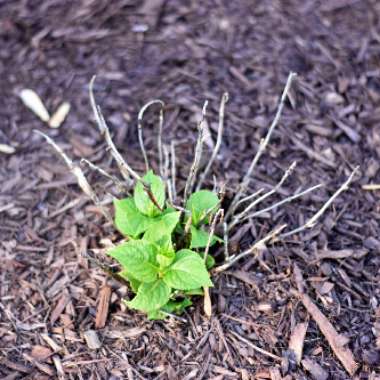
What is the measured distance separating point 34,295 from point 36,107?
1.09m

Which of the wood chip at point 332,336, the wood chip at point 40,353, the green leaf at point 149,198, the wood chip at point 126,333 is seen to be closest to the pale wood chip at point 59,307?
the wood chip at point 40,353

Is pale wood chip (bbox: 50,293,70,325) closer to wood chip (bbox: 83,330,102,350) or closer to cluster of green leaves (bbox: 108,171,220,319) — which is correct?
wood chip (bbox: 83,330,102,350)

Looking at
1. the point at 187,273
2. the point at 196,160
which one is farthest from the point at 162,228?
the point at 196,160

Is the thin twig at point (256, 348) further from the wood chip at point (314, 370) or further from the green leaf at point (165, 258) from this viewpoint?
the green leaf at point (165, 258)

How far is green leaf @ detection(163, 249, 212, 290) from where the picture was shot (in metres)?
2.10

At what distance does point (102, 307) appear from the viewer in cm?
240

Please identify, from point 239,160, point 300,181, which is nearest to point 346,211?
point 300,181

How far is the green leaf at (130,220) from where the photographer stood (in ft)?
7.46

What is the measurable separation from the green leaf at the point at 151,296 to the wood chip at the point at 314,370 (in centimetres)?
60

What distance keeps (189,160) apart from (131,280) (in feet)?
2.52

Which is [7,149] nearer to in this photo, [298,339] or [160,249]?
[160,249]

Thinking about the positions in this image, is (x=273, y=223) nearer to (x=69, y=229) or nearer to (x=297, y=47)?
(x=69, y=229)

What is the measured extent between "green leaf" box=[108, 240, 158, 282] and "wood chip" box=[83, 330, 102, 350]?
1.14 feet

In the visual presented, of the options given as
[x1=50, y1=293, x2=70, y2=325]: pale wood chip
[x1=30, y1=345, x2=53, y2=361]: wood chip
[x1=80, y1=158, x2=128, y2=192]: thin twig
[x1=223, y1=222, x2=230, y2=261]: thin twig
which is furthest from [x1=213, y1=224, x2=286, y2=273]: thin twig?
[x1=30, y1=345, x2=53, y2=361]: wood chip
